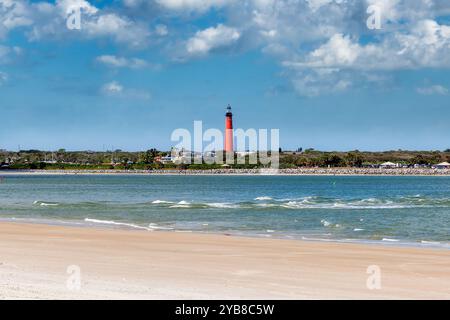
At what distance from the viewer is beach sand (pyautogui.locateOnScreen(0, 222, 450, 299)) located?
1106 cm

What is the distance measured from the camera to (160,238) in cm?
2220

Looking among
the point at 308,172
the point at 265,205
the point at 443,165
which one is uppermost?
the point at 443,165

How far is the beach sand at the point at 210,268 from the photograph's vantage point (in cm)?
1106

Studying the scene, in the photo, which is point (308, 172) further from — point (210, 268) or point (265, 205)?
point (210, 268)

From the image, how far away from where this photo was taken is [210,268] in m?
14.4

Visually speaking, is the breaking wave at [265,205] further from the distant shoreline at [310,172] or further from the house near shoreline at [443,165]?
the house near shoreline at [443,165]

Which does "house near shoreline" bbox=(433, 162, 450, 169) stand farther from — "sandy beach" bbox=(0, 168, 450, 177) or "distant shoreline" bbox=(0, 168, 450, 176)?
"distant shoreline" bbox=(0, 168, 450, 176)

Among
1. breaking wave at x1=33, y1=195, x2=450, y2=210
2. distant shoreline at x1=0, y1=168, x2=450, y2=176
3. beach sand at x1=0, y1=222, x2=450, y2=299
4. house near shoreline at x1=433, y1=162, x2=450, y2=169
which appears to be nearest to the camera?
beach sand at x1=0, y1=222, x2=450, y2=299

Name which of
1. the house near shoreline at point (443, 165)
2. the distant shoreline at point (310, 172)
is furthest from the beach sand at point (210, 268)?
the house near shoreline at point (443, 165)

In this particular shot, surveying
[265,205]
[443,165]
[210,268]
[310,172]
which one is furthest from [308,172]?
[210,268]

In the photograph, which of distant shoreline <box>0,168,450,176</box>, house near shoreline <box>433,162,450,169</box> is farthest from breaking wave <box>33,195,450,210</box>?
house near shoreline <box>433,162,450,169</box>
